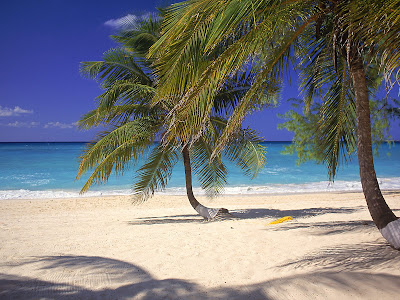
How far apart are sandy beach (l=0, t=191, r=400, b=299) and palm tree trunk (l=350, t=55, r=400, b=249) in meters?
0.42

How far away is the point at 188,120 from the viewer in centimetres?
397

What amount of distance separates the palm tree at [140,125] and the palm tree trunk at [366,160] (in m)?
3.34

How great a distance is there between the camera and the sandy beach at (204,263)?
3443mm

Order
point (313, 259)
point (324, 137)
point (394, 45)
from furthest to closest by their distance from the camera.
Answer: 1. point (324, 137)
2. point (313, 259)
3. point (394, 45)

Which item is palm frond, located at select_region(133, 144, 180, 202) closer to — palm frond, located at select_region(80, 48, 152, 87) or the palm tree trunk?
palm frond, located at select_region(80, 48, 152, 87)

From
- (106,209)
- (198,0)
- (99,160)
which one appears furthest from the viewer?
(106,209)

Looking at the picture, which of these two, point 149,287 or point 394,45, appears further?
point 149,287

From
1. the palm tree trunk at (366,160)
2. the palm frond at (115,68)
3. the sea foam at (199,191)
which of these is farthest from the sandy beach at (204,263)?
the sea foam at (199,191)

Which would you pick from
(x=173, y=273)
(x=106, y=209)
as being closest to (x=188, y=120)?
(x=173, y=273)

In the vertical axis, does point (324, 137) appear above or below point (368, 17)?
below

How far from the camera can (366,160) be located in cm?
447

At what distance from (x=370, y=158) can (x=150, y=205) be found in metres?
10.4

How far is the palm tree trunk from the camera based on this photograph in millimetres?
4324

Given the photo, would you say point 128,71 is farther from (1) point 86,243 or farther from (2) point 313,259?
(2) point 313,259
